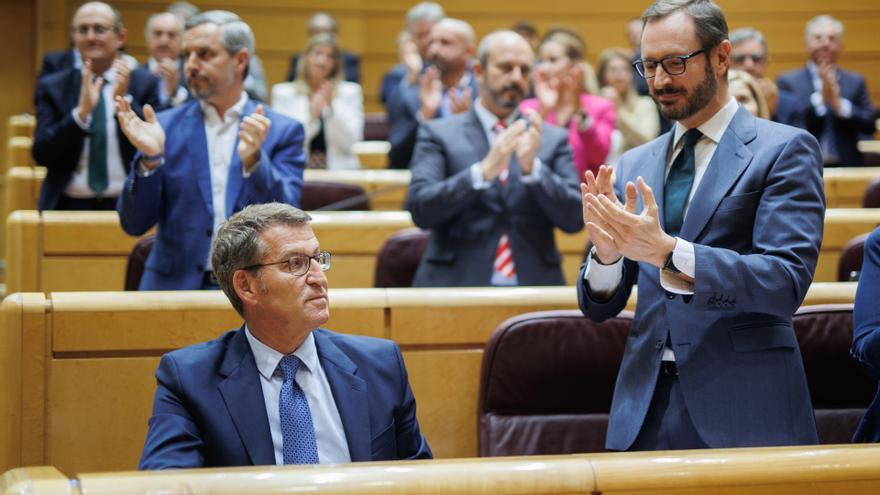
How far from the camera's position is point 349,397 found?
1.78 metres

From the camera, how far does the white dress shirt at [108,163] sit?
3676 mm

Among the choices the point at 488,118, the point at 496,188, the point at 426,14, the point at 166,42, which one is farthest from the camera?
the point at 426,14

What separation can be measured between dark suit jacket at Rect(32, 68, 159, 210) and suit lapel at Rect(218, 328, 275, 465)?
1.98 metres

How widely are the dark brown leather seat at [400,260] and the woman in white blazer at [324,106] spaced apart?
5.24ft

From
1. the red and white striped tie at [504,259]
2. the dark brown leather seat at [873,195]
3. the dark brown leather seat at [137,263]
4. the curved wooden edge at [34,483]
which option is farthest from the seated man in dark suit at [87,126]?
the dark brown leather seat at [873,195]

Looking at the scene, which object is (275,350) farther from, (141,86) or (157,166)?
(141,86)

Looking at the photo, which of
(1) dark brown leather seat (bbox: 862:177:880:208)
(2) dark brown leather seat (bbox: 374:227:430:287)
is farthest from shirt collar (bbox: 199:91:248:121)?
(1) dark brown leather seat (bbox: 862:177:880:208)

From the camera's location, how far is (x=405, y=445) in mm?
1844

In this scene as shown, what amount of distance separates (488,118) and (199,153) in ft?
2.84

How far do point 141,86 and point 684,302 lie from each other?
2666 millimetres

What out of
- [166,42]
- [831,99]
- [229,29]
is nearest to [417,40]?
[166,42]

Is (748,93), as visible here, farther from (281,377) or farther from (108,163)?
(108,163)

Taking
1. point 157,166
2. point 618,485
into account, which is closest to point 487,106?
point 157,166

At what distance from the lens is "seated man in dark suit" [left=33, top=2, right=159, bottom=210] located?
11.8ft
